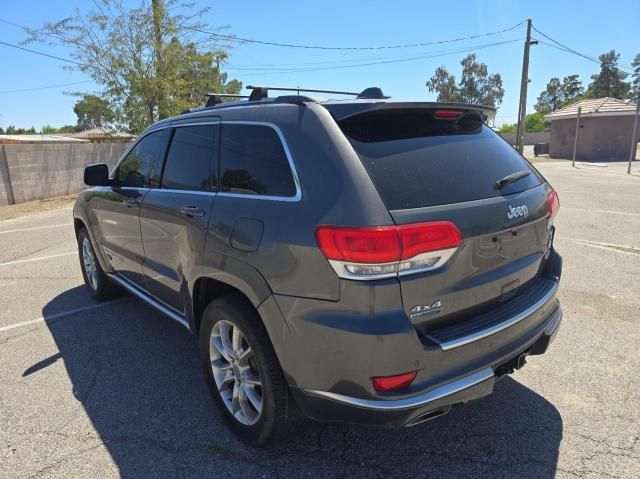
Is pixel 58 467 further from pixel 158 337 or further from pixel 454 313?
pixel 454 313

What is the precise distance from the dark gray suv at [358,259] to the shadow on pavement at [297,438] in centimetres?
20

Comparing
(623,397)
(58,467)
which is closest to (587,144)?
(623,397)

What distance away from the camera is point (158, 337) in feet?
13.5

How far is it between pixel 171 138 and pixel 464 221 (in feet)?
7.64

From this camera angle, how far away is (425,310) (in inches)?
81.0

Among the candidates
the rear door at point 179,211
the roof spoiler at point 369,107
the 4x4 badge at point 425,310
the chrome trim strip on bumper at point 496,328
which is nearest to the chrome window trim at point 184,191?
the rear door at point 179,211

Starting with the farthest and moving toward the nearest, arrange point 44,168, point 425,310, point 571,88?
point 571,88
point 44,168
point 425,310

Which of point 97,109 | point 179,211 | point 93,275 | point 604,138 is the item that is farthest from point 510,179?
point 604,138

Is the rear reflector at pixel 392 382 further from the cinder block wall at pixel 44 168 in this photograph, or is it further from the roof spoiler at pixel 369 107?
the cinder block wall at pixel 44 168

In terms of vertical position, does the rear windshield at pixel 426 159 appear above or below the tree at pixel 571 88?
below

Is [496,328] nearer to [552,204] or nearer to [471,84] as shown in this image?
[552,204]

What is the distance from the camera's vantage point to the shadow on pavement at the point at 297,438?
8.03 ft

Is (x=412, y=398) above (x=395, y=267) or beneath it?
beneath

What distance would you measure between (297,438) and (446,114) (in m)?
2.02
